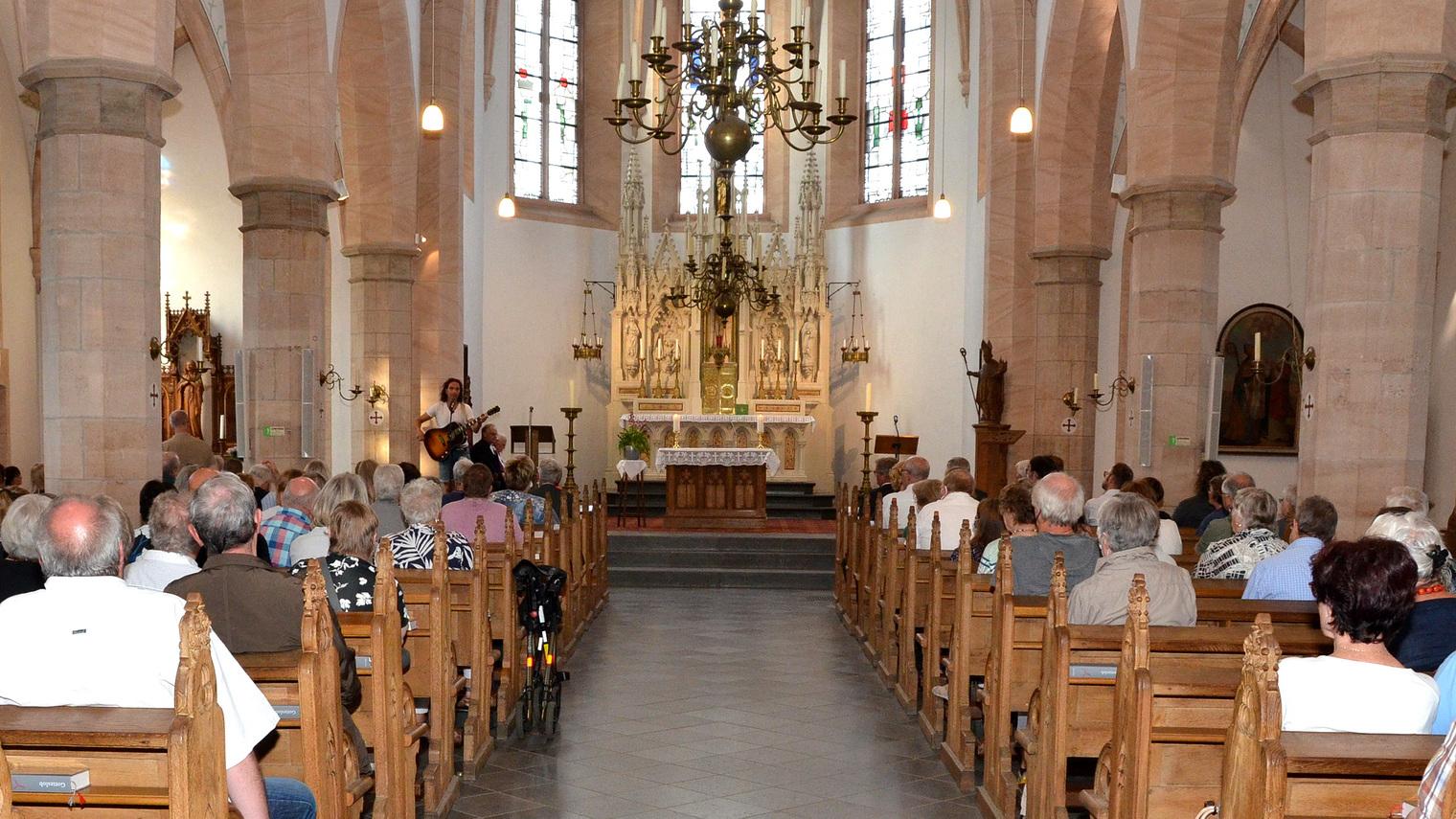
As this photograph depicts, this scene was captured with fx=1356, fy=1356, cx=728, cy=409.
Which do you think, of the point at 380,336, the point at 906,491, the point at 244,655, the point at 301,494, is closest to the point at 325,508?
the point at 301,494

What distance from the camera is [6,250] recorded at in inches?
626

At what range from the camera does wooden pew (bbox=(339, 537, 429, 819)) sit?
466cm

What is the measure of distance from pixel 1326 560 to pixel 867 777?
11.2 feet

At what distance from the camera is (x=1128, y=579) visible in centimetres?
513

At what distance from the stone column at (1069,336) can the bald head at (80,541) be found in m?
13.1

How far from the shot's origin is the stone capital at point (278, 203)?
1116 cm

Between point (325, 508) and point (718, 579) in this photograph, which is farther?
point (718, 579)

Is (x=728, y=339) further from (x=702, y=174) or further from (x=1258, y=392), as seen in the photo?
(x=1258, y=392)

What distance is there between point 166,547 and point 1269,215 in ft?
49.6

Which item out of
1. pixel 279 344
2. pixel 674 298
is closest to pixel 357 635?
pixel 279 344

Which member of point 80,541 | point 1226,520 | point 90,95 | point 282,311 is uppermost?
point 90,95

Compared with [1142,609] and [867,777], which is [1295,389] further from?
[1142,609]

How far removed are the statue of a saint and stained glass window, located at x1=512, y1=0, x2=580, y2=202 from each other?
8718mm

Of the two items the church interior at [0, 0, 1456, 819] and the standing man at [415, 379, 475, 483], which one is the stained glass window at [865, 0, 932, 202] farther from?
the standing man at [415, 379, 475, 483]
